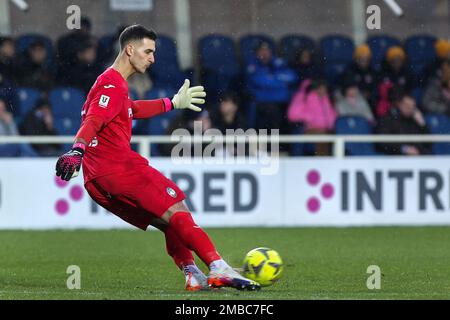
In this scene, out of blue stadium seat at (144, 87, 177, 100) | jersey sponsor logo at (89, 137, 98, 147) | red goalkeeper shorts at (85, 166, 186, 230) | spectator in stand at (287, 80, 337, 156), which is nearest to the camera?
red goalkeeper shorts at (85, 166, 186, 230)

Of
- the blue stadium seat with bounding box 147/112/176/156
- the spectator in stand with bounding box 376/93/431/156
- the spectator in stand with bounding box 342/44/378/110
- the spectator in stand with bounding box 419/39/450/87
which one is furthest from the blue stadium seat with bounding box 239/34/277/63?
the spectator in stand with bounding box 419/39/450/87

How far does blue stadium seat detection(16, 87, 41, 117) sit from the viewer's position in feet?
49.8

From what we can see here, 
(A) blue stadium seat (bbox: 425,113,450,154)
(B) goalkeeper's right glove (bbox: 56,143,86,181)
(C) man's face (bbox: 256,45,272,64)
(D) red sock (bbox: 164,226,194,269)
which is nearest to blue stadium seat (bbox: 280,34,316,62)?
(C) man's face (bbox: 256,45,272,64)

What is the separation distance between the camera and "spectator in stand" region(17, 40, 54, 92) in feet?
49.5

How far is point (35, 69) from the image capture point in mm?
15219

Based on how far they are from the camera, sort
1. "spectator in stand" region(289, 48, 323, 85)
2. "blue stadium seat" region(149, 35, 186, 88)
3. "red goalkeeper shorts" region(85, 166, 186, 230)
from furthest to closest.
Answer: "spectator in stand" region(289, 48, 323, 85) < "blue stadium seat" region(149, 35, 186, 88) < "red goalkeeper shorts" region(85, 166, 186, 230)

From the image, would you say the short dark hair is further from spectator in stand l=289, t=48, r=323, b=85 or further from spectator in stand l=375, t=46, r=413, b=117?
spectator in stand l=375, t=46, r=413, b=117

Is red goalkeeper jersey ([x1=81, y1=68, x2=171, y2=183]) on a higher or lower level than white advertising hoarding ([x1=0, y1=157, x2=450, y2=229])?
higher

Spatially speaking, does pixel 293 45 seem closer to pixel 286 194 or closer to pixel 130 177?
pixel 286 194

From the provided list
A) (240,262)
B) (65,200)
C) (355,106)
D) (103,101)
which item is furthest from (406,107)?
(103,101)

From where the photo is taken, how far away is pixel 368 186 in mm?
15133

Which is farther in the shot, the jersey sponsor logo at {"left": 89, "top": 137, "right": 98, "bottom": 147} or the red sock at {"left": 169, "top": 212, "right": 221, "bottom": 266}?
the jersey sponsor logo at {"left": 89, "top": 137, "right": 98, "bottom": 147}

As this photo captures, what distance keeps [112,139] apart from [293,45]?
813 centimetres

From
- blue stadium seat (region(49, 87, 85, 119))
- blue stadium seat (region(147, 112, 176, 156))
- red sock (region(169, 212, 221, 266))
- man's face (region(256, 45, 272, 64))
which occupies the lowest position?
red sock (region(169, 212, 221, 266))
